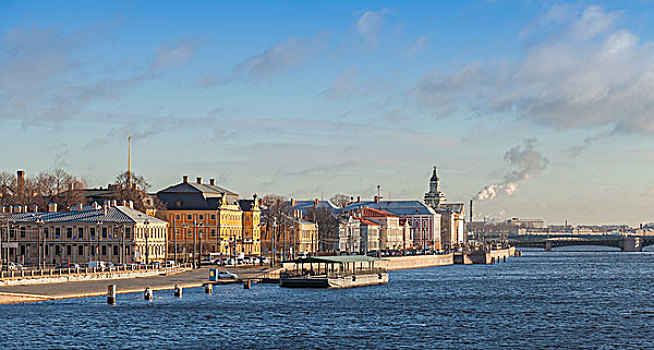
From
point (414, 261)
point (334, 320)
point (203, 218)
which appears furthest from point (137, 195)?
point (334, 320)

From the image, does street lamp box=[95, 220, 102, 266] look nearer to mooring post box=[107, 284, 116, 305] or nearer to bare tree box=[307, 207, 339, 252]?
mooring post box=[107, 284, 116, 305]

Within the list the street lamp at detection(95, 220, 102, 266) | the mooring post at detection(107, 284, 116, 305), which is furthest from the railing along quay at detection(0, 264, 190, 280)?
the mooring post at detection(107, 284, 116, 305)

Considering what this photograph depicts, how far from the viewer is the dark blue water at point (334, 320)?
56281 millimetres

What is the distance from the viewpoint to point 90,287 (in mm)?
82312

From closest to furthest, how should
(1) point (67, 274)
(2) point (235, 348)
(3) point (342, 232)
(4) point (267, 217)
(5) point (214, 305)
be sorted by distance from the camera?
(2) point (235, 348)
(5) point (214, 305)
(1) point (67, 274)
(4) point (267, 217)
(3) point (342, 232)

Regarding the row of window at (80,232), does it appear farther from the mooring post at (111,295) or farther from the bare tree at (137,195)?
the mooring post at (111,295)

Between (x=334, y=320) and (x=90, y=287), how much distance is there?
23.3 meters

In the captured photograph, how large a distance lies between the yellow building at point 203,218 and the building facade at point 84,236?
982 inches

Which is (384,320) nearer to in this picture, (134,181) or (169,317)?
(169,317)

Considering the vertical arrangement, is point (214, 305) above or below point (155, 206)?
below

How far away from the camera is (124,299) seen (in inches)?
3056

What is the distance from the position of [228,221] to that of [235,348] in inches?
4075

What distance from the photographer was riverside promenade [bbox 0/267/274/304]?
238 ft

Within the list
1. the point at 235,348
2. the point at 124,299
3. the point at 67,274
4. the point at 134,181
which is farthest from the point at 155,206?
the point at 235,348
